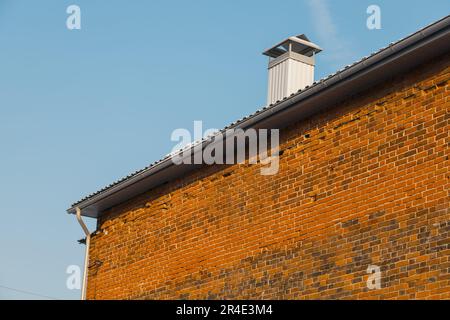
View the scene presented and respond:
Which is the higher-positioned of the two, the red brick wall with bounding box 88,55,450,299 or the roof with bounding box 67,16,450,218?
the roof with bounding box 67,16,450,218

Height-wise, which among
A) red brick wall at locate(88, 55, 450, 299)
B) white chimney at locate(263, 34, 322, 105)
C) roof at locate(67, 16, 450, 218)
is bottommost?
red brick wall at locate(88, 55, 450, 299)

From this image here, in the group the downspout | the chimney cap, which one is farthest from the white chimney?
the downspout

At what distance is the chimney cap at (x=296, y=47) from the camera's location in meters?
17.1

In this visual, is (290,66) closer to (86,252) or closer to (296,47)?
(296,47)

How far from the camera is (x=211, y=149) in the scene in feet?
48.7

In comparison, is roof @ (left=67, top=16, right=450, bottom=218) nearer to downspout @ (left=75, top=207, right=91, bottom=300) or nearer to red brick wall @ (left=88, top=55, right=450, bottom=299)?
red brick wall @ (left=88, top=55, right=450, bottom=299)

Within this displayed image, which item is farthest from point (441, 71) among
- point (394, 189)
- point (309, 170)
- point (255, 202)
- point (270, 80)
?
point (270, 80)

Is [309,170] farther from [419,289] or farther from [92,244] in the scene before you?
[92,244]

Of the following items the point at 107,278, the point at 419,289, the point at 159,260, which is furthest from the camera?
the point at 107,278

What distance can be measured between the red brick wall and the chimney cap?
318 cm

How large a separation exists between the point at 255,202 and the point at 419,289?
3489 millimetres

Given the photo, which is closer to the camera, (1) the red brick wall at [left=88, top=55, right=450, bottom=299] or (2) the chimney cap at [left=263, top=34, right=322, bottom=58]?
(1) the red brick wall at [left=88, top=55, right=450, bottom=299]

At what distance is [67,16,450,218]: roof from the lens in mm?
11477

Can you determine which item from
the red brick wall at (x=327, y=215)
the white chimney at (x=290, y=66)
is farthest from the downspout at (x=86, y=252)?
the white chimney at (x=290, y=66)
